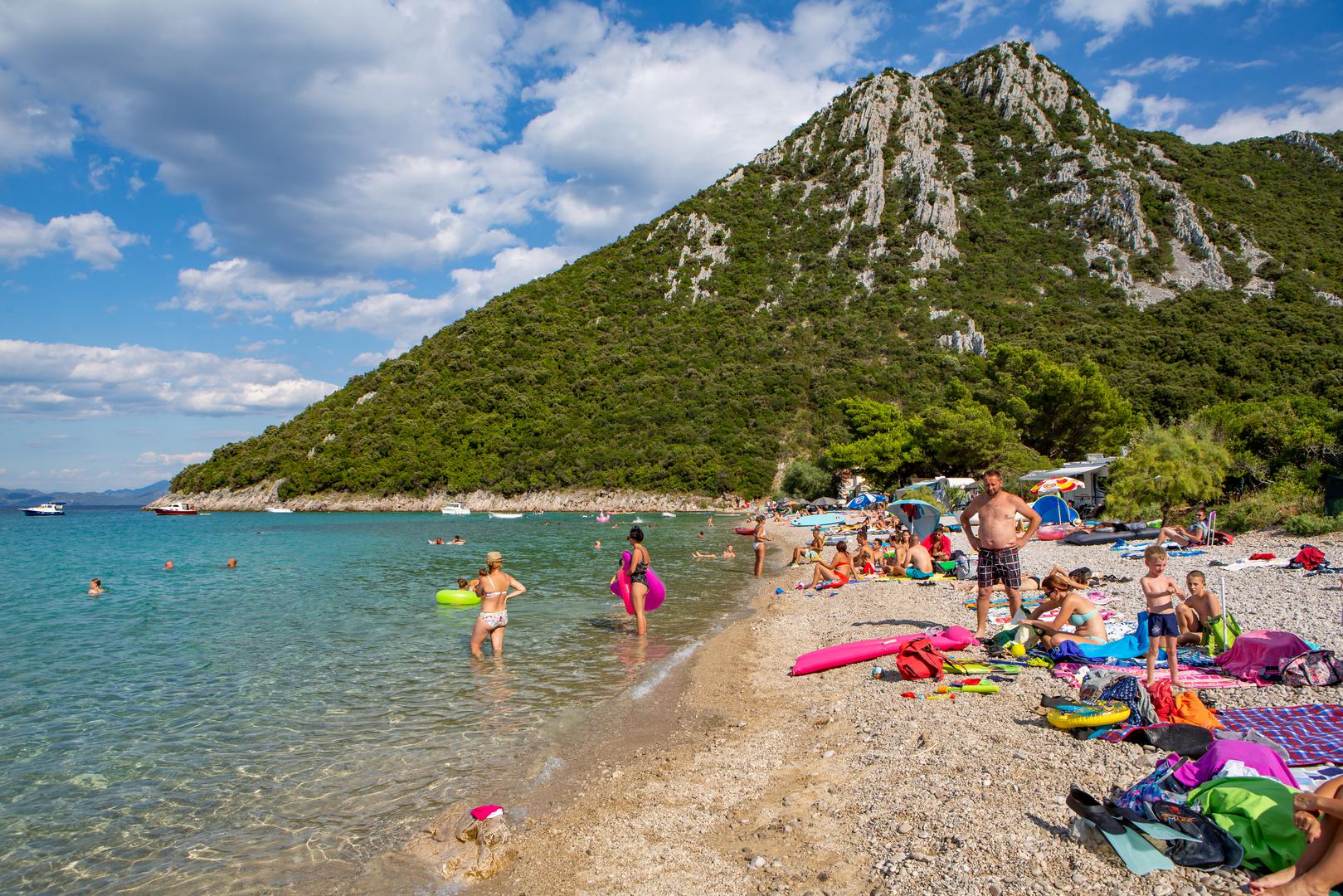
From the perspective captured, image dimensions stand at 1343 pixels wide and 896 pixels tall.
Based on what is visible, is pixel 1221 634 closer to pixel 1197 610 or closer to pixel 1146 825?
pixel 1197 610

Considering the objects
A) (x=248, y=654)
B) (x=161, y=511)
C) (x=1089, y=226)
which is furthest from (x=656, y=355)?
(x=248, y=654)

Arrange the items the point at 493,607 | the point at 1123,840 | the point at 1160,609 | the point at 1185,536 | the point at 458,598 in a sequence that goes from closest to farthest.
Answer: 1. the point at 1123,840
2. the point at 1160,609
3. the point at 493,607
4. the point at 458,598
5. the point at 1185,536

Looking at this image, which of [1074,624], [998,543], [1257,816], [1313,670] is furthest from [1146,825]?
[998,543]

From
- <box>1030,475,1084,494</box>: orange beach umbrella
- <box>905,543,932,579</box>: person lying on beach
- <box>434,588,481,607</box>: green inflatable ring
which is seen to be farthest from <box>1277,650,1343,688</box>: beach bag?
<box>1030,475,1084,494</box>: orange beach umbrella

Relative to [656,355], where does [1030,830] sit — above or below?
below

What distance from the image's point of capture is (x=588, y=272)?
9612cm

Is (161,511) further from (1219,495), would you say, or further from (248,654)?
(1219,495)

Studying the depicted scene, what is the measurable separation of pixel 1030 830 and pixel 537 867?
10.1 feet

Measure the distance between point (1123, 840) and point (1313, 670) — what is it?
408 centimetres

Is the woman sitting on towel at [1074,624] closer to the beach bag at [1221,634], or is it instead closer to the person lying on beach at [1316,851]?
the beach bag at [1221,634]

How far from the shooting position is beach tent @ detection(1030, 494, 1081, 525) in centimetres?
2506

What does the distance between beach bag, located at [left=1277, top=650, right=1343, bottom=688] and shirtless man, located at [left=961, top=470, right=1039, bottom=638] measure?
2.65m

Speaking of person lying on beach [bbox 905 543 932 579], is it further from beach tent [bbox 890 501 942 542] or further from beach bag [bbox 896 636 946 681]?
→ beach bag [bbox 896 636 946 681]

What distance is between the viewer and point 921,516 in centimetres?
2391
